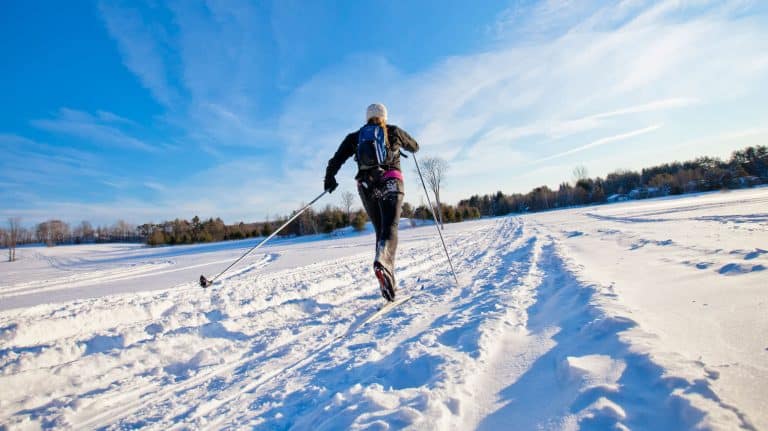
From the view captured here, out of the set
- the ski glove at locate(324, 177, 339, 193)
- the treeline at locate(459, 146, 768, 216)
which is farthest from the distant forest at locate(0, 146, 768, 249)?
the ski glove at locate(324, 177, 339, 193)

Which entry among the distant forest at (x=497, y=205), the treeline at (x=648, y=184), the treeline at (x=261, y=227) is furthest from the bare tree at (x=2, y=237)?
the treeline at (x=648, y=184)

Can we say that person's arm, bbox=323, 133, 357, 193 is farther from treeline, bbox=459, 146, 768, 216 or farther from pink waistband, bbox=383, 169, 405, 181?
treeline, bbox=459, 146, 768, 216

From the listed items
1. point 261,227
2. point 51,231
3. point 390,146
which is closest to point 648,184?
point 261,227

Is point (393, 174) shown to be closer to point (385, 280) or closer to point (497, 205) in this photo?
point (385, 280)

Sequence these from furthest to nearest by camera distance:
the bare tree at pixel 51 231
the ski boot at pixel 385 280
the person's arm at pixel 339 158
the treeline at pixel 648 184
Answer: the bare tree at pixel 51 231
the treeline at pixel 648 184
the person's arm at pixel 339 158
the ski boot at pixel 385 280

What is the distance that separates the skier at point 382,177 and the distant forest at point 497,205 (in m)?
39.9

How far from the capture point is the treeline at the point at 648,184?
189 feet

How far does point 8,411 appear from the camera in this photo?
1938mm

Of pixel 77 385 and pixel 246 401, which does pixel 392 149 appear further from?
pixel 77 385

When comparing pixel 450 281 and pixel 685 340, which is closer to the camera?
pixel 685 340

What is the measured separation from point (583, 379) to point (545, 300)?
5.05ft

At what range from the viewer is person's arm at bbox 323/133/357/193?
3941 millimetres

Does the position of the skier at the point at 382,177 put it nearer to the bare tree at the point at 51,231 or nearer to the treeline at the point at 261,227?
the treeline at the point at 261,227

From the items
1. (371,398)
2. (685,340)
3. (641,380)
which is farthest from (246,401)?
(685,340)
